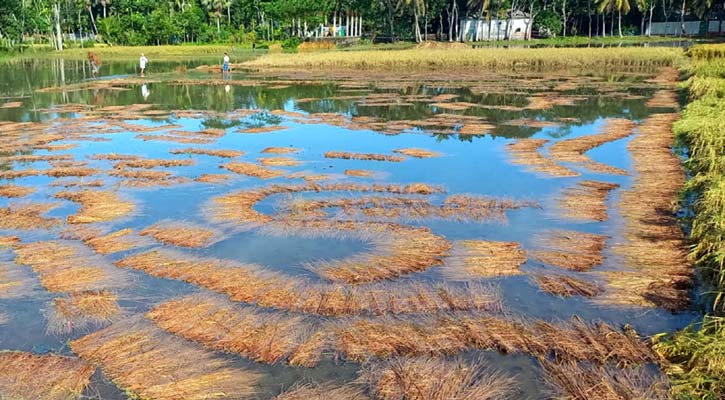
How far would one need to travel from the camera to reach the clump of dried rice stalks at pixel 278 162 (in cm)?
1409

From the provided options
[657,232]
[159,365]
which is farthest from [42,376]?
[657,232]

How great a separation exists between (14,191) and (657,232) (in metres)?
12.5

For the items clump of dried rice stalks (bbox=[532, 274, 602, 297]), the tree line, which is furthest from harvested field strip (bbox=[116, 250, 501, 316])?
the tree line

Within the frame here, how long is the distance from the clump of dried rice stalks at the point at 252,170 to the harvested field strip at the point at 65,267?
5014mm

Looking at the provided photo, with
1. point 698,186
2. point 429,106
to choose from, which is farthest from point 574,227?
point 429,106

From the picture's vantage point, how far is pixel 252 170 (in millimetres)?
13352

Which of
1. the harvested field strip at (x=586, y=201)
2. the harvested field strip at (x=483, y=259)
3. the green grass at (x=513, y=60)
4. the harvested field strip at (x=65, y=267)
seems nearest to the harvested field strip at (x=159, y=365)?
the harvested field strip at (x=65, y=267)

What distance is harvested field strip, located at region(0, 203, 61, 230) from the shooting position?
968 centimetres

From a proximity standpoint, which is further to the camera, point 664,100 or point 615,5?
point 615,5

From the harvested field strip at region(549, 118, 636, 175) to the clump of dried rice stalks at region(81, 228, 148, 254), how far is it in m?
10.1

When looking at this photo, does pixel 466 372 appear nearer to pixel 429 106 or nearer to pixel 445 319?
pixel 445 319

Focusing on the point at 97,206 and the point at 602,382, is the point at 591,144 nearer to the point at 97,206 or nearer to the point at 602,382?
the point at 602,382

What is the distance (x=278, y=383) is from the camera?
17.8 ft

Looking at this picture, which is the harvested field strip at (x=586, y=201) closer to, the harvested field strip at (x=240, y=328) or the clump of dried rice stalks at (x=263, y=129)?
the harvested field strip at (x=240, y=328)
